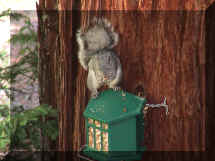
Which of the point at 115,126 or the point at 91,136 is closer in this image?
the point at 115,126

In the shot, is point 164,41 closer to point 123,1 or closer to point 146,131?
point 123,1

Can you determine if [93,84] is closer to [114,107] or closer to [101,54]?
[101,54]

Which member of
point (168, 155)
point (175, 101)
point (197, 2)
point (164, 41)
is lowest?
point (168, 155)

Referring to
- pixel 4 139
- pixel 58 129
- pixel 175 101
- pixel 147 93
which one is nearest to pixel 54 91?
pixel 58 129

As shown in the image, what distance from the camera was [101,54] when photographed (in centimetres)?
246

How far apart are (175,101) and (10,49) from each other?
2.46 m

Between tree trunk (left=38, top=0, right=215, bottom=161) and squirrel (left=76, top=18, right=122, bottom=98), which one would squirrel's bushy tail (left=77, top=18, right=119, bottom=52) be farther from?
tree trunk (left=38, top=0, right=215, bottom=161)

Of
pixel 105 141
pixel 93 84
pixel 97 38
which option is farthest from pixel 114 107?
pixel 97 38

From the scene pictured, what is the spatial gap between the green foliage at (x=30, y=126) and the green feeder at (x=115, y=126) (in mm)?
449

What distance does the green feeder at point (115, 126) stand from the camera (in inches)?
89.3

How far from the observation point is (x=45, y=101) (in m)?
3.01

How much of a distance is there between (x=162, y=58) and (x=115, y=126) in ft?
2.20

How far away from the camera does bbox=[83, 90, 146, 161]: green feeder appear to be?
2.27m

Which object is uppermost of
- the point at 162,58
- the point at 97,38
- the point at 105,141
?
the point at 97,38
